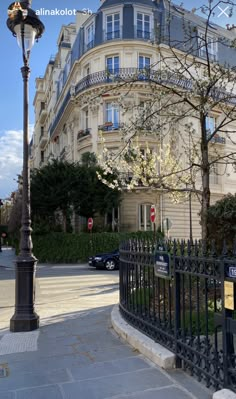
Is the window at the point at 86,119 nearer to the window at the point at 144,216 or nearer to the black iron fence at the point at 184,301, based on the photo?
the window at the point at 144,216

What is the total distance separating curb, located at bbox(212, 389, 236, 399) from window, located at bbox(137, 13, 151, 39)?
31354 mm

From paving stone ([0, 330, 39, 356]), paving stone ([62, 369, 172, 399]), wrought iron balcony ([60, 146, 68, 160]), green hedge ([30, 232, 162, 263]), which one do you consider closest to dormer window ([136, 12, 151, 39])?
wrought iron balcony ([60, 146, 68, 160])

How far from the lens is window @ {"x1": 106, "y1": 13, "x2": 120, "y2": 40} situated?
31578mm

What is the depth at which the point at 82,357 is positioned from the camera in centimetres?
530

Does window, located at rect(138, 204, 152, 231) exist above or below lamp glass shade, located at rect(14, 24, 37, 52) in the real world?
below

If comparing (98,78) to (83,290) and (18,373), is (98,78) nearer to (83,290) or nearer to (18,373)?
(83,290)

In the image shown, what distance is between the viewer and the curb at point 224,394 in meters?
3.50

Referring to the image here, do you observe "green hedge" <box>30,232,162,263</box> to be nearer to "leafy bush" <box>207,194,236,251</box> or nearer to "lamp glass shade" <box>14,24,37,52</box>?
"leafy bush" <box>207,194,236,251</box>

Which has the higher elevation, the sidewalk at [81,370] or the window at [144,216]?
the window at [144,216]

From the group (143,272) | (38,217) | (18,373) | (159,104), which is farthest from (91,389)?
(38,217)

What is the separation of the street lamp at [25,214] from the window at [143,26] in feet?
85.1

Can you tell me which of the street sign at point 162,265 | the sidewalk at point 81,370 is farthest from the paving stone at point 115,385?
the street sign at point 162,265

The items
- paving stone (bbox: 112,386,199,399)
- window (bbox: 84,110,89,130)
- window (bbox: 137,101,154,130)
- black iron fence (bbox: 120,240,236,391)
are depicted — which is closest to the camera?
black iron fence (bbox: 120,240,236,391)

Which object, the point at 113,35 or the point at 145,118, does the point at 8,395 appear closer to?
the point at 145,118
